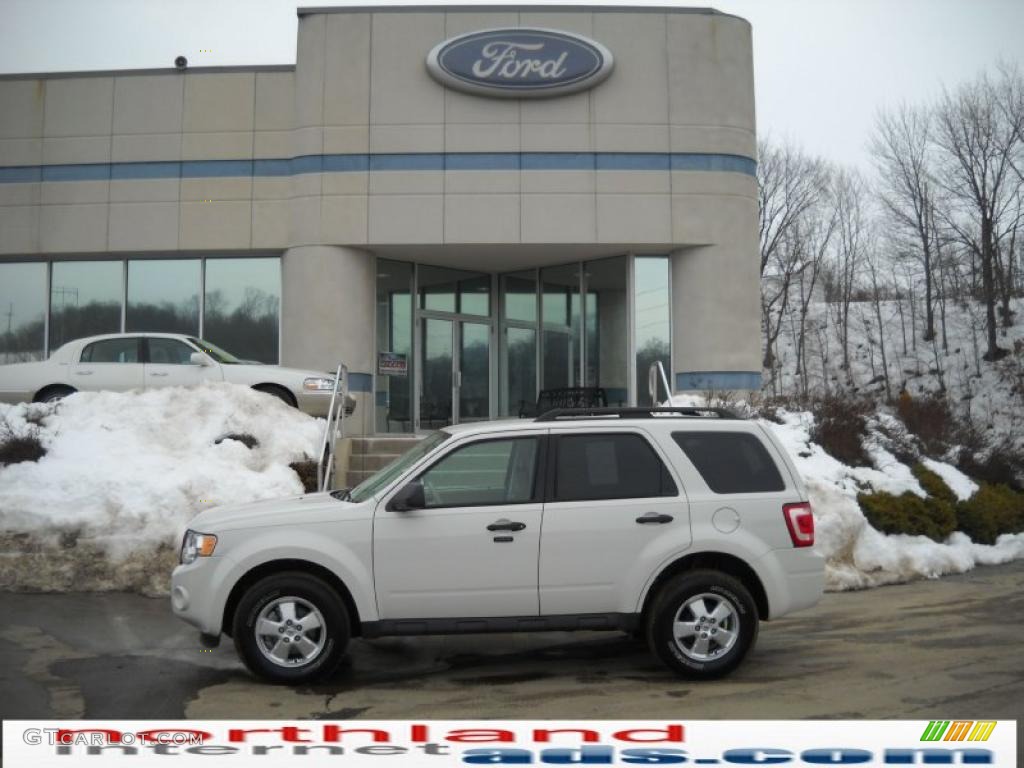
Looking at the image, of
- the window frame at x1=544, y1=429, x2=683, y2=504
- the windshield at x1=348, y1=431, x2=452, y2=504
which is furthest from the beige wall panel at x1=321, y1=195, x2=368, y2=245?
the window frame at x1=544, y1=429, x2=683, y2=504

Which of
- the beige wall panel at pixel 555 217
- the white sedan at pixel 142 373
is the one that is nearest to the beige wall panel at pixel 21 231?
Answer: the white sedan at pixel 142 373

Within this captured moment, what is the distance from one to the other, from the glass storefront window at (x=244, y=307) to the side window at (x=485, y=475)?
13.0 m

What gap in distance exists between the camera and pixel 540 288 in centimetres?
2111

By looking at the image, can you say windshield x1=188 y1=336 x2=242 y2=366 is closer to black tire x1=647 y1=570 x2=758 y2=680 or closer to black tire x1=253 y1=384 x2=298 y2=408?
black tire x1=253 y1=384 x2=298 y2=408

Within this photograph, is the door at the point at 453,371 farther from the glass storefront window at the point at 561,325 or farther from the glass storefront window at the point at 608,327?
the glass storefront window at the point at 608,327

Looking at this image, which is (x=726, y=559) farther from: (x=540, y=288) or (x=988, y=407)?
(x=988, y=407)

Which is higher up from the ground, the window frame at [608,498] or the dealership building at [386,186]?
the dealership building at [386,186]

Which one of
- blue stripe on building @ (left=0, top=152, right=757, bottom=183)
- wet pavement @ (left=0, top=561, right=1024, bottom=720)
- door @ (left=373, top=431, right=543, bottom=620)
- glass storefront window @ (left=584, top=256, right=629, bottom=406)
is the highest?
blue stripe on building @ (left=0, top=152, right=757, bottom=183)

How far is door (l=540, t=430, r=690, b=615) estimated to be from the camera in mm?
6480

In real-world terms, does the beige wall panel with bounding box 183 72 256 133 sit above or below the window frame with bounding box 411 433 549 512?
above

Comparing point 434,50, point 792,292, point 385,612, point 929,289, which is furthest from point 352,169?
point 792,292

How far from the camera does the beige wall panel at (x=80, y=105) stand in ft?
62.7

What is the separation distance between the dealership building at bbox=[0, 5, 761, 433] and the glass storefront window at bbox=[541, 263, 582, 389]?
2.54 ft
